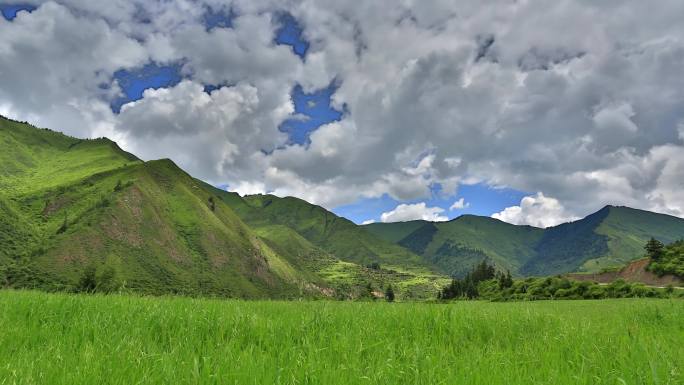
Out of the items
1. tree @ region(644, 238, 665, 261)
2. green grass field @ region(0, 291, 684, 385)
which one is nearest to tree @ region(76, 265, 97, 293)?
green grass field @ region(0, 291, 684, 385)

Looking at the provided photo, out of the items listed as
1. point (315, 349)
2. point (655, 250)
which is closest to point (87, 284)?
point (315, 349)

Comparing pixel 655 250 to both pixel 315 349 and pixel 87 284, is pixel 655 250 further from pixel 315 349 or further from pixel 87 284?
pixel 315 349

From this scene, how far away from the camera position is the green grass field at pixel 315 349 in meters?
4.10

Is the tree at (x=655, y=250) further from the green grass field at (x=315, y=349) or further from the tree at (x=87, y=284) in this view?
the tree at (x=87, y=284)

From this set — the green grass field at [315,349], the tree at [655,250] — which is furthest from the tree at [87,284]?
the tree at [655,250]

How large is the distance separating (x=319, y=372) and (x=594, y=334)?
5.50m

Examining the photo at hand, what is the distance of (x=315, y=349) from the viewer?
5227mm

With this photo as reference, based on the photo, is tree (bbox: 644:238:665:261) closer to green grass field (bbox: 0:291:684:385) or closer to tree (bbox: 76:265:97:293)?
green grass field (bbox: 0:291:684:385)

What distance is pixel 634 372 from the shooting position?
4477 mm

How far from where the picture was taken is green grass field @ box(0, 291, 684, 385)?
4098mm

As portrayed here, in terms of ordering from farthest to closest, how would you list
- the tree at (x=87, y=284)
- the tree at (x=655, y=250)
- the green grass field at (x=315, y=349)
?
the tree at (x=655, y=250), the tree at (x=87, y=284), the green grass field at (x=315, y=349)

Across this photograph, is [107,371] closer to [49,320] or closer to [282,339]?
[282,339]

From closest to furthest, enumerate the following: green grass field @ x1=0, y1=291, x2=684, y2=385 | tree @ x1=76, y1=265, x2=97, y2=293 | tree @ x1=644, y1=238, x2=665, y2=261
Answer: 1. green grass field @ x1=0, y1=291, x2=684, y2=385
2. tree @ x1=76, y1=265, x2=97, y2=293
3. tree @ x1=644, y1=238, x2=665, y2=261

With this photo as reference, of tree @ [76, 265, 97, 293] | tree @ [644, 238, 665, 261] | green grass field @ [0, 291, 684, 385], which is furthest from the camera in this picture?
tree @ [644, 238, 665, 261]
